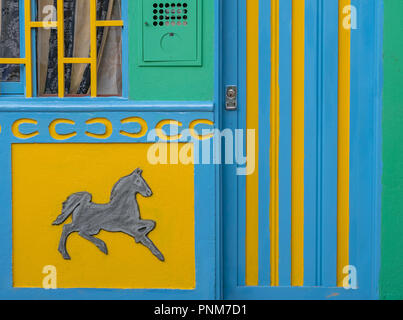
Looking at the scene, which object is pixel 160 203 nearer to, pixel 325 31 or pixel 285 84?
pixel 285 84

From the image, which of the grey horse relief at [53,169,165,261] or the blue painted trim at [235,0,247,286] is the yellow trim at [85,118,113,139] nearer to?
the grey horse relief at [53,169,165,261]

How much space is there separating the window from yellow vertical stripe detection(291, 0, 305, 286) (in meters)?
1.02

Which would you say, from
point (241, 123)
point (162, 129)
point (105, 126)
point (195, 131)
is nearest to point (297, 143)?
point (241, 123)

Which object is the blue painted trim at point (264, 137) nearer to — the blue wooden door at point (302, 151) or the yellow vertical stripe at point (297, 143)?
the blue wooden door at point (302, 151)

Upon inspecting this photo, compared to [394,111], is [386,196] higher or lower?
lower

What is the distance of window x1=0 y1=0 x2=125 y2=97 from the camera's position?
315 cm

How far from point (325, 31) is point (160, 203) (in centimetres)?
137

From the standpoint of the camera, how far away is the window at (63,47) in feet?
10.3

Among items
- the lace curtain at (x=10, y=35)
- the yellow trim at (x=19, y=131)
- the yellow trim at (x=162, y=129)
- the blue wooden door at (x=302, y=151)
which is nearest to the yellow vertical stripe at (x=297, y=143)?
the blue wooden door at (x=302, y=151)

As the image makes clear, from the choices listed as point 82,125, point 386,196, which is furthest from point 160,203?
point 386,196

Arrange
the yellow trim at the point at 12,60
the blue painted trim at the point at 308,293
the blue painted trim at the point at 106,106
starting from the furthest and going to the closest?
the blue painted trim at the point at 308,293 → the yellow trim at the point at 12,60 → the blue painted trim at the point at 106,106

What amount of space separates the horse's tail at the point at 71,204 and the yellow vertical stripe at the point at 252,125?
3.10 feet

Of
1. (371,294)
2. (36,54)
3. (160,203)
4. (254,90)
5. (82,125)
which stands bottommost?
A: (371,294)

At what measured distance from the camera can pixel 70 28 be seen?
3.18m
